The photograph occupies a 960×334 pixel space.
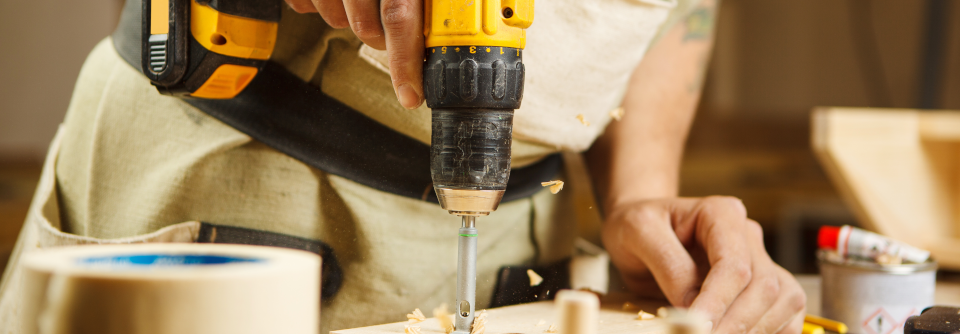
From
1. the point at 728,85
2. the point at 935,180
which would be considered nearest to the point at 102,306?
the point at 935,180

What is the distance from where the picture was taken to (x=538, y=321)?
0.59m

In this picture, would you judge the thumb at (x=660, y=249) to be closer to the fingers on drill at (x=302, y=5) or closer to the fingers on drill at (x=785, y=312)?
the fingers on drill at (x=785, y=312)

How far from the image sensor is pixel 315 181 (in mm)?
656

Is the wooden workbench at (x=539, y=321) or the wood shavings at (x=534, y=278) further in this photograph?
the wood shavings at (x=534, y=278)

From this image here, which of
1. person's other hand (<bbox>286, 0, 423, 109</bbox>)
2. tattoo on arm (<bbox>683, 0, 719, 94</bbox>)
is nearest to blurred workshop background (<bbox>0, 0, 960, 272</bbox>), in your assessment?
tattoo on arm (<bbox>683, 0, 719, 94</bbox>)

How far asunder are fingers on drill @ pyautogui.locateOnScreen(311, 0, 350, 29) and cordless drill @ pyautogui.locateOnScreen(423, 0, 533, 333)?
0.07 meters

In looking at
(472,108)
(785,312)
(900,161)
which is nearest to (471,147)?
(472,108)

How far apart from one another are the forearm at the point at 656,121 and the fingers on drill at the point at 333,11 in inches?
19.3

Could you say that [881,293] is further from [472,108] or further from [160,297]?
[160,297]

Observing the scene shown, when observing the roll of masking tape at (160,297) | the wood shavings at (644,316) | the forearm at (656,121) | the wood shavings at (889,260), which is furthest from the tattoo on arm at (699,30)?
the roll of masking tape at (160,297)

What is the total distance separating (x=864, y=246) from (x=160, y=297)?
76cm

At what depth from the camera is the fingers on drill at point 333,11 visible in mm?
499

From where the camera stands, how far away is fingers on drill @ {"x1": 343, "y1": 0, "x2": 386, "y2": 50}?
471mm

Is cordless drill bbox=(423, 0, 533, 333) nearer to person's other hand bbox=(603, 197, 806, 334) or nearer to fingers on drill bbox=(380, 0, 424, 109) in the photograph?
fingers on drill bbox=(380, 0, 424, 109)
